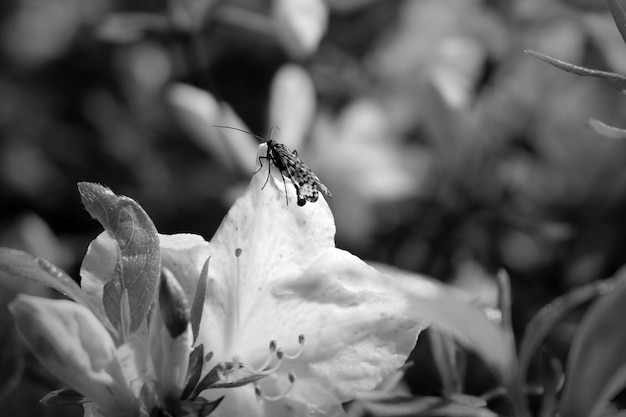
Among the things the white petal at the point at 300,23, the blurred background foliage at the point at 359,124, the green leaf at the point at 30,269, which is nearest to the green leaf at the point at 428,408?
the green leaf at the point at 30,269

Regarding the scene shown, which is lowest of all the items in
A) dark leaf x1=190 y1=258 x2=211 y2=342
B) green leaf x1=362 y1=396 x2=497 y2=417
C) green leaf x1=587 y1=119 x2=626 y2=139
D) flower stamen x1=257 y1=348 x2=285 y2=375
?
green leaf x1=362 y1=396 x2=497 y2=417

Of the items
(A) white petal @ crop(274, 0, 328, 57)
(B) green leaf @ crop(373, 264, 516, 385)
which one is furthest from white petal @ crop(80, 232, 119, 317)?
(A) white petal @ crop(274, 0, 328, 57)

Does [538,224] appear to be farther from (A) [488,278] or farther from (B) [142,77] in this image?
(B) [142,77]

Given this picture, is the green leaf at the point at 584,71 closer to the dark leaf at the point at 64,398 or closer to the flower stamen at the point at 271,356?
the flower stamen at the point at 271,356

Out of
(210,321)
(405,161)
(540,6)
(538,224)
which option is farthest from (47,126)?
(210,321)

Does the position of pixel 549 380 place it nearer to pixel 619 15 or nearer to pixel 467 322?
pixel 467 322

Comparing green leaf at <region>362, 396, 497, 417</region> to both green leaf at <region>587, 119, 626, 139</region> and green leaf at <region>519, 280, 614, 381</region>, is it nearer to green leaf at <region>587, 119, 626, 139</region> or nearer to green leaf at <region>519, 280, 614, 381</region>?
green leaf at <region>519, 280, 614, 381</region>

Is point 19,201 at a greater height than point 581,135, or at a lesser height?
lesser
